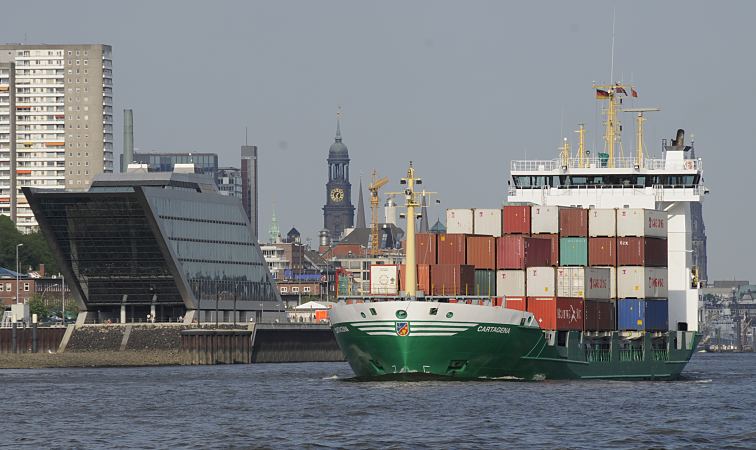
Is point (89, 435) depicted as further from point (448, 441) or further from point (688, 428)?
point (688, 428)

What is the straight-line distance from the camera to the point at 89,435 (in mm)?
74438

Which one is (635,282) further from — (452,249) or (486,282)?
(452,249)

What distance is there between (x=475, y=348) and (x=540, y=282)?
7.08 metres

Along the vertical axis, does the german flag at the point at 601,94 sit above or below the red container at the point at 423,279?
above

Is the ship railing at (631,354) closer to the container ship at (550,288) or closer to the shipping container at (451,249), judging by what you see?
the container ship at (550,288)

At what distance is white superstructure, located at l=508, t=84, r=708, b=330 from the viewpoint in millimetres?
120812

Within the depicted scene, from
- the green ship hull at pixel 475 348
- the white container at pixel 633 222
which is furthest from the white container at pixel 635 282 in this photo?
the green ship hull at pixel 475 348

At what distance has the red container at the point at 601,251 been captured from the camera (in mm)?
107562

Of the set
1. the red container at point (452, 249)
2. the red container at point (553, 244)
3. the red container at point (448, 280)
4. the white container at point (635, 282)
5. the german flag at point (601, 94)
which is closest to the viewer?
the red container at point (448, 280)

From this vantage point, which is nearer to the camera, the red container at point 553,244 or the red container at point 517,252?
the red container at point 517,252

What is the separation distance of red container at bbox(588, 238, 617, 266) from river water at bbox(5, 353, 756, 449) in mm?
7117

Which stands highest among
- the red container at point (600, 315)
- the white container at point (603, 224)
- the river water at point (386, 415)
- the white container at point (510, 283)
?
the white container at point (603, 224)

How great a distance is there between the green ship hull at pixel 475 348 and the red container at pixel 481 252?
4.44 metres

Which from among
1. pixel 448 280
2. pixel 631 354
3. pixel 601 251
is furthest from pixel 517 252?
pixel 631 354
